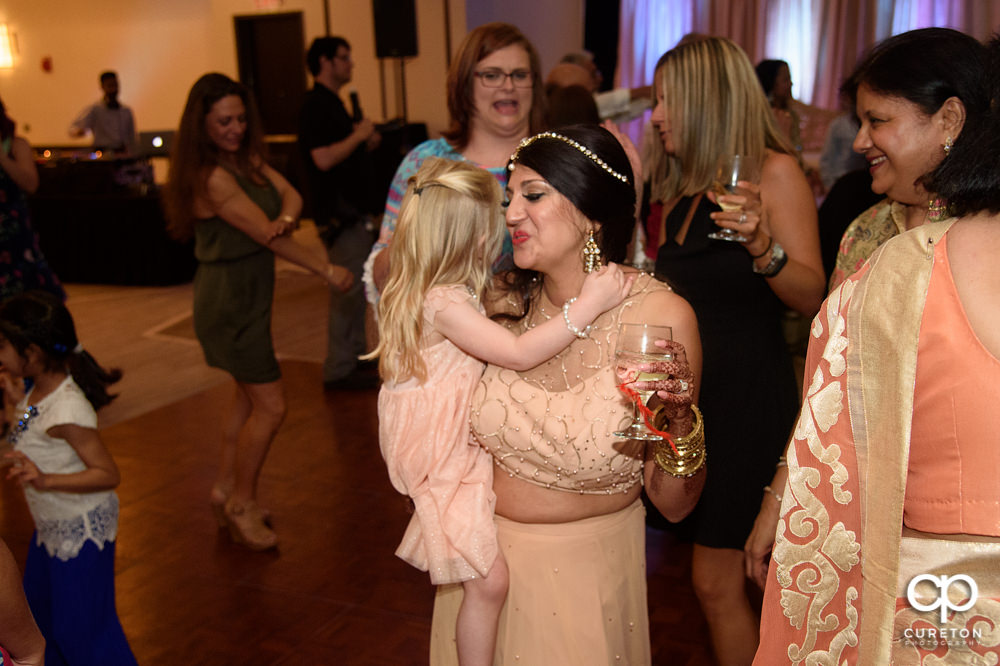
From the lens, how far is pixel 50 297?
2576 mm

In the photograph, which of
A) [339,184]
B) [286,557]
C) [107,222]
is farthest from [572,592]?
[107,222]

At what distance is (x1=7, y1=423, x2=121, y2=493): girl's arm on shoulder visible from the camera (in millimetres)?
2400

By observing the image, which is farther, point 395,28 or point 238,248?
point 395,28

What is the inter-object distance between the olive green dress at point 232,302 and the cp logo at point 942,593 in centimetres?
279

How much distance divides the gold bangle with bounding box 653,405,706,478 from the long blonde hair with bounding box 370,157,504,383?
0.60 meters

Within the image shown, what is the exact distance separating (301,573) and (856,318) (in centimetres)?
271

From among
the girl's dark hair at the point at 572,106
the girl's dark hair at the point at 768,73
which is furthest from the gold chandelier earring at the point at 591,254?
the girl's dark hair at the point at 768,73

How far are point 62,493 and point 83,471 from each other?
81mm

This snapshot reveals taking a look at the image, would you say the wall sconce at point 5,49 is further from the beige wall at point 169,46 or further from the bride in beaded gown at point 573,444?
the bride in beaded gown at point 573,444

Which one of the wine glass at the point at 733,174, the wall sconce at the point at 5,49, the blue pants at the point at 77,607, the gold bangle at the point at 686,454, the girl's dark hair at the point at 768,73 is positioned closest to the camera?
the gold bangle at the point at 686,454

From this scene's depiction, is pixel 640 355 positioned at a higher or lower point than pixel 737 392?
higher

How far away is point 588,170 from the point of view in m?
1.80

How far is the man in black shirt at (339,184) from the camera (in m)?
5.48

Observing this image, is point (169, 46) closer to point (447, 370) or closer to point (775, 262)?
point (447, 370)
